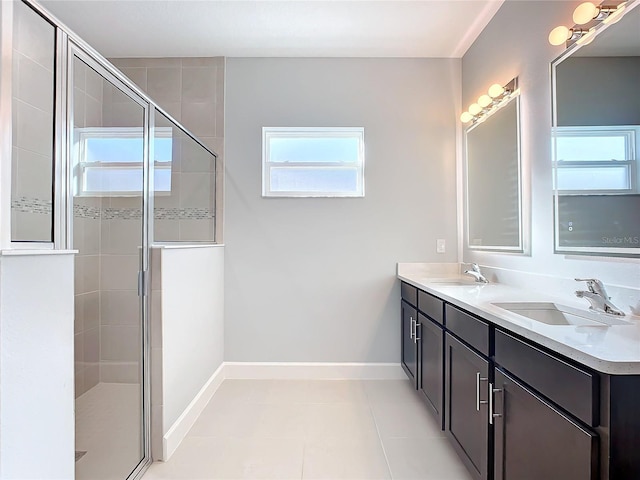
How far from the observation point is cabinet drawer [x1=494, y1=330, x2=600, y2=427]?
2.99 feet

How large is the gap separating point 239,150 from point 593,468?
2.92 m

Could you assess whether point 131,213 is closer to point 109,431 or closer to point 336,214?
point 109,431

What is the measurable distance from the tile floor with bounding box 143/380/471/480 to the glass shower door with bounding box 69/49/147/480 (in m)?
0.39

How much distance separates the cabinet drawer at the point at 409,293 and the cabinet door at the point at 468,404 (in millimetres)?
645

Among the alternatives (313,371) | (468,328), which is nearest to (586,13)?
(468,328)

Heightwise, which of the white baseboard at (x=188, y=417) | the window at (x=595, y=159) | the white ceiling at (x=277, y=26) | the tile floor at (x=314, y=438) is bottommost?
the tile floor at (x=314, y=438)

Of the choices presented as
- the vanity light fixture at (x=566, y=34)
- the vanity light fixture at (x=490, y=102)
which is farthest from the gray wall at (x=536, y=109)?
the vanity light fixture at (x=566, y=34)

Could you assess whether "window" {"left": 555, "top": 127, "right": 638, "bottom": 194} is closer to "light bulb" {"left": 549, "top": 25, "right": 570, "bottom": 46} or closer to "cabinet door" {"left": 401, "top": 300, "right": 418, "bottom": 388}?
"light bulb" {"left": 549, "top": 25, "right": 570, "bottom": 46}

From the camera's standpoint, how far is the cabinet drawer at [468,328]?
1496 mm

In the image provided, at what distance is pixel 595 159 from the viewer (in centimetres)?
158

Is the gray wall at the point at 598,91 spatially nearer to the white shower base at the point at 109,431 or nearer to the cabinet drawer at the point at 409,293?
the cabinet drawer at the point at 409,293

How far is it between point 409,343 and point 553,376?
1.78m

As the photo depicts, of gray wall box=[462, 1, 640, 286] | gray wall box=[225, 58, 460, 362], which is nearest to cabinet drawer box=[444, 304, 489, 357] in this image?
gray wall box=[462, 1, 640, 286]

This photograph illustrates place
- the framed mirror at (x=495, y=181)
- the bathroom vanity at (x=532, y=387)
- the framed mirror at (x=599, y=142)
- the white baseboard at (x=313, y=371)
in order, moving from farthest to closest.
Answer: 1. the white baseboard at (x=313, y=371)
2. the framed mirror at (x=495, y=181)
3. the framed mirror at (x=599, y=142)
4. the bathroom vanity at (x=532, y=387)
